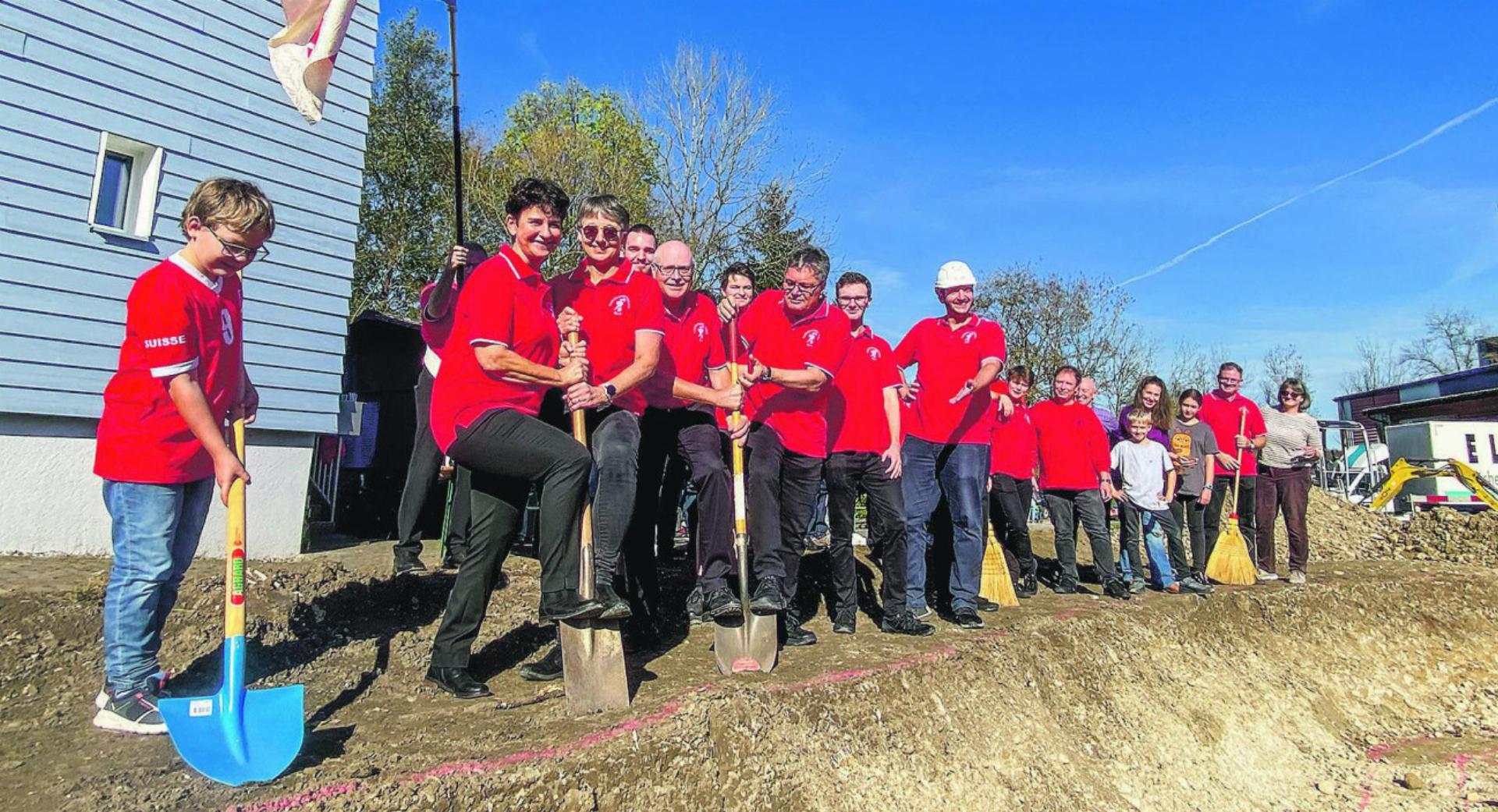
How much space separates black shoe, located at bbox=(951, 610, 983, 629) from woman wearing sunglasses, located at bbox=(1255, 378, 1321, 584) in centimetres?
465

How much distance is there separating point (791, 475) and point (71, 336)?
5.68m

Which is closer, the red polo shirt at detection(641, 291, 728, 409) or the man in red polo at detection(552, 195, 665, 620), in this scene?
the man in red polo at detection(552, 195, 665, 620)

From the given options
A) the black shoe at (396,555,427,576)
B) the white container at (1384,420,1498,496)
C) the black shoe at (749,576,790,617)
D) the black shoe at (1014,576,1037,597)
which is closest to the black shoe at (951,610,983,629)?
the black shoe at (749,576,790,617)

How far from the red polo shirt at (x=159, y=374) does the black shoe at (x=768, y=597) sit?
251cm

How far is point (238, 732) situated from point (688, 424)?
2.52m

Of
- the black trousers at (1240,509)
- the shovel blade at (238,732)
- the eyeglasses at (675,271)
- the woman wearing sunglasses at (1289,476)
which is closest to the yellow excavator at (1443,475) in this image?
the woman wearing sunglasses at (1289,476)

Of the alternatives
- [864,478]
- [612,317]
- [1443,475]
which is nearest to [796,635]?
[864,478]

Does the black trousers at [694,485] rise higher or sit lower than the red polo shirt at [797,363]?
lower

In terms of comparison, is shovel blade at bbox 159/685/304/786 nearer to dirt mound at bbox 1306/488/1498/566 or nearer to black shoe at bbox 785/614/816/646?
black shoe at bbox 785/614/816/646

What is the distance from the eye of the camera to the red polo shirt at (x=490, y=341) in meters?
3.76

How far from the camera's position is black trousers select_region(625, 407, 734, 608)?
4.65m

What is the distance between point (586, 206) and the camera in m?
4.47

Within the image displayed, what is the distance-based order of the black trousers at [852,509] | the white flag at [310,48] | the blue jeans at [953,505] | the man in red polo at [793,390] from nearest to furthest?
the man in red polo at [793,390] → the black trousers at [852,509] → the blue jeans at [953,505] → the white flag at [310,48]

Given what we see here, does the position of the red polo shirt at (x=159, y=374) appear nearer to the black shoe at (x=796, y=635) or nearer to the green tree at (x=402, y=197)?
the black shoe at (x=796, y=635)
